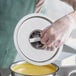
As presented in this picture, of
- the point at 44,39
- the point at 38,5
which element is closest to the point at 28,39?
the point at 44,39

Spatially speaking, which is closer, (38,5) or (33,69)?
(33,69)

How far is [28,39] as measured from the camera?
973 mm

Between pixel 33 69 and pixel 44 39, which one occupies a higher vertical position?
pixel 44 39

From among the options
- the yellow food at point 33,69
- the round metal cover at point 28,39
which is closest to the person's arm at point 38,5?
the round metal cover at point 28,39

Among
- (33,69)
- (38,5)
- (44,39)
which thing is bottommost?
(33,69)

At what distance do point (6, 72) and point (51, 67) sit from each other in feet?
0.54

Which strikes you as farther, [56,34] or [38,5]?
[38,5]

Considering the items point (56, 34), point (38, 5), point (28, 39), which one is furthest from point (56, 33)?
point (38, 5)

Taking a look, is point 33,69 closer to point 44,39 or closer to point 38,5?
point 44,39

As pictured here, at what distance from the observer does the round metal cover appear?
38.1 inches

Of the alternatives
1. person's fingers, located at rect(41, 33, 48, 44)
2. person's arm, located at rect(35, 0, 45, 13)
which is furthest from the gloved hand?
person's arm, located at rect(35, 0, 45, 13)

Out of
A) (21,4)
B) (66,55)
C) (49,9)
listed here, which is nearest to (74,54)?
(66,55)

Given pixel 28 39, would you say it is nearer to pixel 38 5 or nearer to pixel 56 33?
pixel 56 33

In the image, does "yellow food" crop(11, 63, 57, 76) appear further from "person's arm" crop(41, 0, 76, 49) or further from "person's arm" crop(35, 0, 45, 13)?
"person's arm" crop(35, 0, 45, 13)
